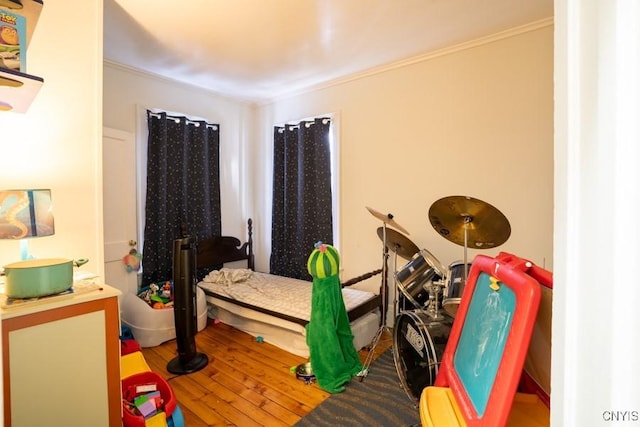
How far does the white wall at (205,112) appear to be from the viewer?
2760 millimetres

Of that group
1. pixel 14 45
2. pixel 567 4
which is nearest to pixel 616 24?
pixel 567 4

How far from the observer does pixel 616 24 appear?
1.13 feet

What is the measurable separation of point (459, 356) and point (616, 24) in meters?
1.13

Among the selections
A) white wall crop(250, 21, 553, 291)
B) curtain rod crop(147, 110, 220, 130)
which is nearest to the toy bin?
white wall crop(250, 21, 553, 291)

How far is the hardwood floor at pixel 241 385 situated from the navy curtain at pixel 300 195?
1092mm

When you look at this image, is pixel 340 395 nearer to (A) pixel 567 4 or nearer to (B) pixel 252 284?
(B) pixel 252 284

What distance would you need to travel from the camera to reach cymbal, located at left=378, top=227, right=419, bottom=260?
2217 millimetres

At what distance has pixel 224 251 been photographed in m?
3.53

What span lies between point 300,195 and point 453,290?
2100 mm

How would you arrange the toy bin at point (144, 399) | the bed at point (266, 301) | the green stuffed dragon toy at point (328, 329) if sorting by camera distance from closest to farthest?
1. the toy bin at point (144, 399)
2. the green stuffed dragon toy at point (328, 329)
3. the bed at point (266, 301)

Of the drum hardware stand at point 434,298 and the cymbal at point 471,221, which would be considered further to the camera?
the drum hardware stand at point 434,298

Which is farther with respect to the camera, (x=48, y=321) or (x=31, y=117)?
(x=31, y=117)

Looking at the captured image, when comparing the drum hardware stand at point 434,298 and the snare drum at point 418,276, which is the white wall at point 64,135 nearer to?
the snare drum at point 418,276

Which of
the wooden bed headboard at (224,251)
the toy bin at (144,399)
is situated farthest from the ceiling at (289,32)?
the toy bin at (144,399)
